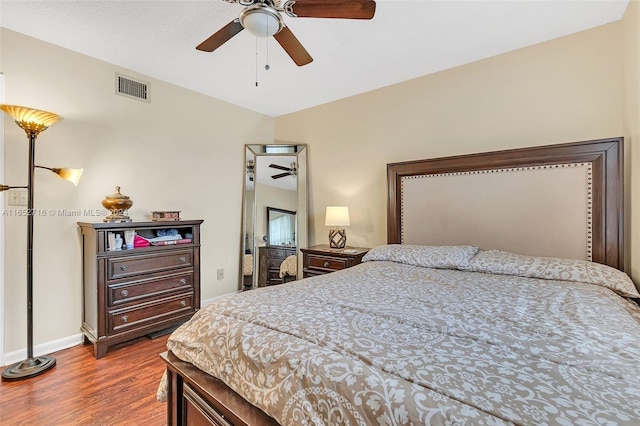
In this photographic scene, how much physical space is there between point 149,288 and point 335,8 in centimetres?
258

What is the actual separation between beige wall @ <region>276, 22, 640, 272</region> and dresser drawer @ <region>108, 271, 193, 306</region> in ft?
5.42

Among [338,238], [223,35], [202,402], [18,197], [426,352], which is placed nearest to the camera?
[426,352]

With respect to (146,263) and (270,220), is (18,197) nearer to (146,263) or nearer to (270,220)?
(146,263)

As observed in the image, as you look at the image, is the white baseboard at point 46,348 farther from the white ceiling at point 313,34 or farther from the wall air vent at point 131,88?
the white ceiling at point 313,34

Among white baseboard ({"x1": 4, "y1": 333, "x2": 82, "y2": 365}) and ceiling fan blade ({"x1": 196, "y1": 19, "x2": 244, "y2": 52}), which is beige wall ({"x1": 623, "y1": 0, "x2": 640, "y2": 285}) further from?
white baseboard ({"x1": 4, "y1": 333, "x2": 82, "y2": 365})

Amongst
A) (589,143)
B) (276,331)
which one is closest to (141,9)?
(276,331)

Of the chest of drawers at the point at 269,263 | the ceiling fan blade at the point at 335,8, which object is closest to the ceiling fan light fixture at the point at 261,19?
the ceiling fan blade at the point at 335,8

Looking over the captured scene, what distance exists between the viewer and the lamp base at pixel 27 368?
203 cm

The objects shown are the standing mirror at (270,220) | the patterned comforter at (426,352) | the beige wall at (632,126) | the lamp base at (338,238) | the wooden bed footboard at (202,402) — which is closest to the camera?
the patterned comforter at (426,352)

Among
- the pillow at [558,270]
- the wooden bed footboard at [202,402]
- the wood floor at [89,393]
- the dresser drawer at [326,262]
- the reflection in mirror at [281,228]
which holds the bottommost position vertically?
the wood floor at [89,393]

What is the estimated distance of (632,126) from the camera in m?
1.97

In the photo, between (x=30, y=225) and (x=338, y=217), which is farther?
(x=338, y=217)

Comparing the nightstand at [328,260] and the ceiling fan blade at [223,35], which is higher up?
the ceiling fan blade at [223,35]

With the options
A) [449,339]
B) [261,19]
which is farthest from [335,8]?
[449,339]
